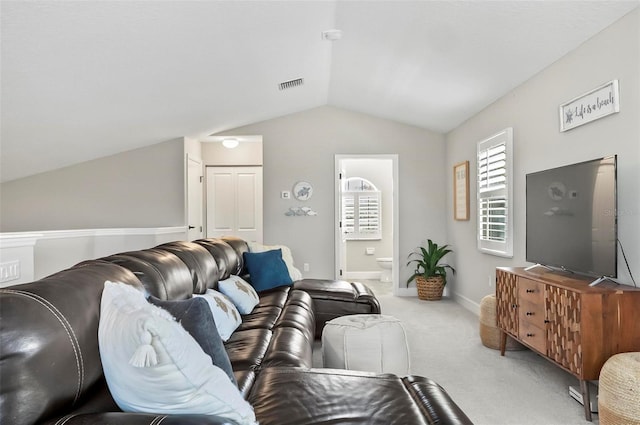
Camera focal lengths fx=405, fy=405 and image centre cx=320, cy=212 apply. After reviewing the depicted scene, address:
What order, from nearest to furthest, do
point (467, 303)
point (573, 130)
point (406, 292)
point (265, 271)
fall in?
1. point (573, 130)
2. point (265, 271)
3. point (467, 303)
4. point (406, 292)

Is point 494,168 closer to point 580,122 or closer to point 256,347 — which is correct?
point 580,122

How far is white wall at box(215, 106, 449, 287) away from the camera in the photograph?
240 inches

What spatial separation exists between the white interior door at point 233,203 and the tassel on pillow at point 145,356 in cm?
624

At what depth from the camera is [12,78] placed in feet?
8.68

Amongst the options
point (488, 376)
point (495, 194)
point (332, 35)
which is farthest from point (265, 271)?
point (495, 194)

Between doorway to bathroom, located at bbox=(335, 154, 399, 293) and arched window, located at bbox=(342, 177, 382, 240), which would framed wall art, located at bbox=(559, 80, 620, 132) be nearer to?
doorway to bathroom, located at bbox=(335, 154, 399, 293)

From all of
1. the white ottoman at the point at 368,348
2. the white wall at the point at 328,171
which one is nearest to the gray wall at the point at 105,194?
the white wall at the point at 328,171

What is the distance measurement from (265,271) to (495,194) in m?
2.54

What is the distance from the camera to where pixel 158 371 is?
0.99 meters

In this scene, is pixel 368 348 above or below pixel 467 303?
above

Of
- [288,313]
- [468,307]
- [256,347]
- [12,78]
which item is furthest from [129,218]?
[468,307]

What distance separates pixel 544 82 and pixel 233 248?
3.06 meters

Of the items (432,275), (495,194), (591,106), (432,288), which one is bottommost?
(432,288)

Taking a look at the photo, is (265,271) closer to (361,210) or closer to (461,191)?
(461,191)
